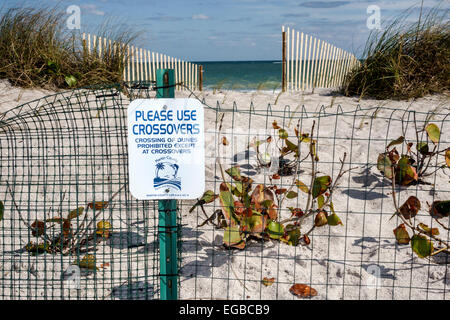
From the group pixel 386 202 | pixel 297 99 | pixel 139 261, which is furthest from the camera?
pixel 297 99

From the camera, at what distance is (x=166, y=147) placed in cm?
195

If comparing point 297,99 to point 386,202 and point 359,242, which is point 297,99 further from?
point 359,242

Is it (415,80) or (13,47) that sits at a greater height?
(13,47)

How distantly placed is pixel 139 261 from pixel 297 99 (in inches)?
178

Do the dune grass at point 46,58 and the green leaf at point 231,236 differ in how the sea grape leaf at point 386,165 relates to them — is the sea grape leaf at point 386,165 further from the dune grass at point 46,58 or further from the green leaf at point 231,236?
the dune grass at point 46,58

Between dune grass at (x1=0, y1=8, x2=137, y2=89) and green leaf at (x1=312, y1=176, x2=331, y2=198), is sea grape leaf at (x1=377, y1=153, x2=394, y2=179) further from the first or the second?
dune grass at (x1=0, y1=8, x2=137, y2=89)

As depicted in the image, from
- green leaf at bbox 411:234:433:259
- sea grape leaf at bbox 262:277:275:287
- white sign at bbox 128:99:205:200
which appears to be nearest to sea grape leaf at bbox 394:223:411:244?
green leaf at bbox 411:234:433:259

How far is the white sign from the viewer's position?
6.35 ft

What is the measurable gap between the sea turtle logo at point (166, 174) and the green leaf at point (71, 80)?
15.1 feet

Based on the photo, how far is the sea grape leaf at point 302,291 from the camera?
239 cm

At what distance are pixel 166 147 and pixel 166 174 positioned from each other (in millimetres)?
130

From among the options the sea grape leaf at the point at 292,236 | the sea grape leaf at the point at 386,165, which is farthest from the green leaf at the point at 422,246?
the sea grape leaf at the point at 292,236
